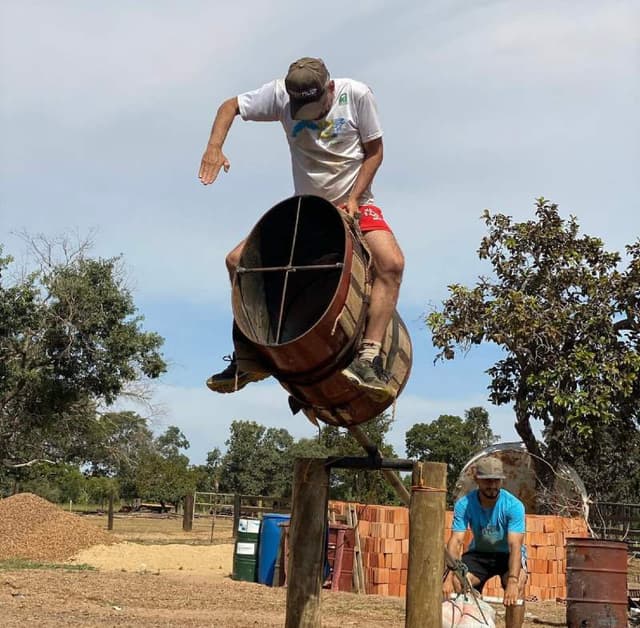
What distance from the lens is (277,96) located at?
17.8 feet

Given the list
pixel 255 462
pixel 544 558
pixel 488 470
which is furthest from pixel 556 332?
pixel 255 462

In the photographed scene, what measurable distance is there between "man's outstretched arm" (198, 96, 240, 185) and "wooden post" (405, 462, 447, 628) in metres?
1.90

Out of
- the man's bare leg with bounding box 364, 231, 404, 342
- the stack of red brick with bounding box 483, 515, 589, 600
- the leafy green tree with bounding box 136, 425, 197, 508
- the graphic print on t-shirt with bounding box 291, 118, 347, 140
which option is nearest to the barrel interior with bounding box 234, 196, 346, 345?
the man's bare leg with bounding box 364, 231, 404, 342

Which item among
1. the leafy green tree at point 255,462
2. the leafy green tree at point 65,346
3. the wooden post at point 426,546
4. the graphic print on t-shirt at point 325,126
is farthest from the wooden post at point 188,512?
the leafy green tree at point 255,462

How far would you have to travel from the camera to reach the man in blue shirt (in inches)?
305

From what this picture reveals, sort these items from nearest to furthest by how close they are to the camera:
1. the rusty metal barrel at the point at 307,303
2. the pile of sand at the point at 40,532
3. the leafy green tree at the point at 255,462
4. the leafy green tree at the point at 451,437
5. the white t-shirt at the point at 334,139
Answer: the rusty metal barrel at the point at 307,303, the white t-shirt at the point at 334,139, the pile of sand at the point at 40,532, the leafy green tree at the point at 451,437, the leafy green tree at the point at 255,462

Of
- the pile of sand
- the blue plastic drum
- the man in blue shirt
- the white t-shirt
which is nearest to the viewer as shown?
the white t-shirt

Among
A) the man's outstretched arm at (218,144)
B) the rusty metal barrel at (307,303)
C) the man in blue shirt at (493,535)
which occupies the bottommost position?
the man in blue shirt at (493,535)

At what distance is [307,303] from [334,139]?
0.88m

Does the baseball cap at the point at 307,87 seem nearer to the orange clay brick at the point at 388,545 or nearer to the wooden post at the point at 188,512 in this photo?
the orange clay brick at the point at 388,545

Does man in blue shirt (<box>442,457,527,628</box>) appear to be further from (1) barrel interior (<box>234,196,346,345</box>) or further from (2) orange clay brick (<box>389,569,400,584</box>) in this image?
(2) orange clay brick (<box>389,569,400,584</box>)

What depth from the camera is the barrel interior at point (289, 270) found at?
4.94 metres

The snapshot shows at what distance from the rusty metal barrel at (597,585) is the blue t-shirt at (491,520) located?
369cm

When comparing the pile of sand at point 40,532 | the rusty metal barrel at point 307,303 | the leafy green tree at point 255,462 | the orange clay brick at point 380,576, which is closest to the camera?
the rusty metal barrel at point 307,303
